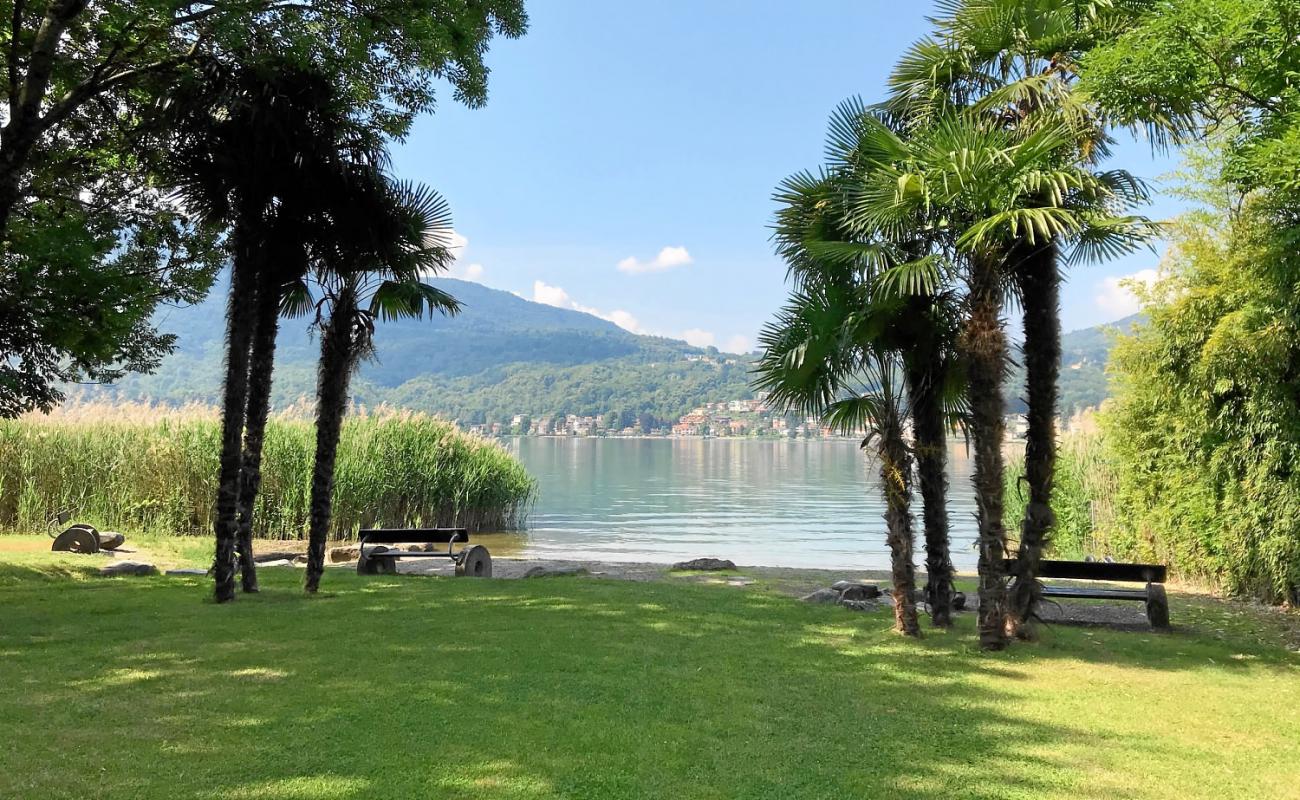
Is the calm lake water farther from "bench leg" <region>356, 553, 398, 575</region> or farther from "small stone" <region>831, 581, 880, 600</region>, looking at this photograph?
"bench leg" <region>356, 553, 398, 575</region>

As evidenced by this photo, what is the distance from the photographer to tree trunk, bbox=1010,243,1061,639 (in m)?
7.75

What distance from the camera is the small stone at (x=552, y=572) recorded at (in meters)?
12.2

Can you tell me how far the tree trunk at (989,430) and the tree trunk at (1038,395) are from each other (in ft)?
1.69

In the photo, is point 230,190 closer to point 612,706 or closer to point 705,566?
point 612,706

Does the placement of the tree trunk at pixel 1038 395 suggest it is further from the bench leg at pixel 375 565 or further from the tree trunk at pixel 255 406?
the bench leg at pixel 375 565

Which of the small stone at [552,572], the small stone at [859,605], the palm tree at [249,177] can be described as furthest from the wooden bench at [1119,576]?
the palm tree at [249,177]

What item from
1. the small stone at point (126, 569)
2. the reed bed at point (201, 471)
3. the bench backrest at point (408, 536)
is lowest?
the small stone at point (126, 569)

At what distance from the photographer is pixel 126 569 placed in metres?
11.4

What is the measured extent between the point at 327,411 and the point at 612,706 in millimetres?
6129

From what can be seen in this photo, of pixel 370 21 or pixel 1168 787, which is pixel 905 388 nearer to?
pixel 1168 787

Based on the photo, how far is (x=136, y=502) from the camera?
1688cm

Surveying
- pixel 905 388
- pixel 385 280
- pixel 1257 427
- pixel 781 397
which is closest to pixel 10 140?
pixel 385 280

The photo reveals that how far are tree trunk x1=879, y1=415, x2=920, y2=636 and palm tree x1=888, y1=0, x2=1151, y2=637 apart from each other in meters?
0.92

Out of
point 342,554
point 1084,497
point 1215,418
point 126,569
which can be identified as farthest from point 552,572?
point 1084,497
